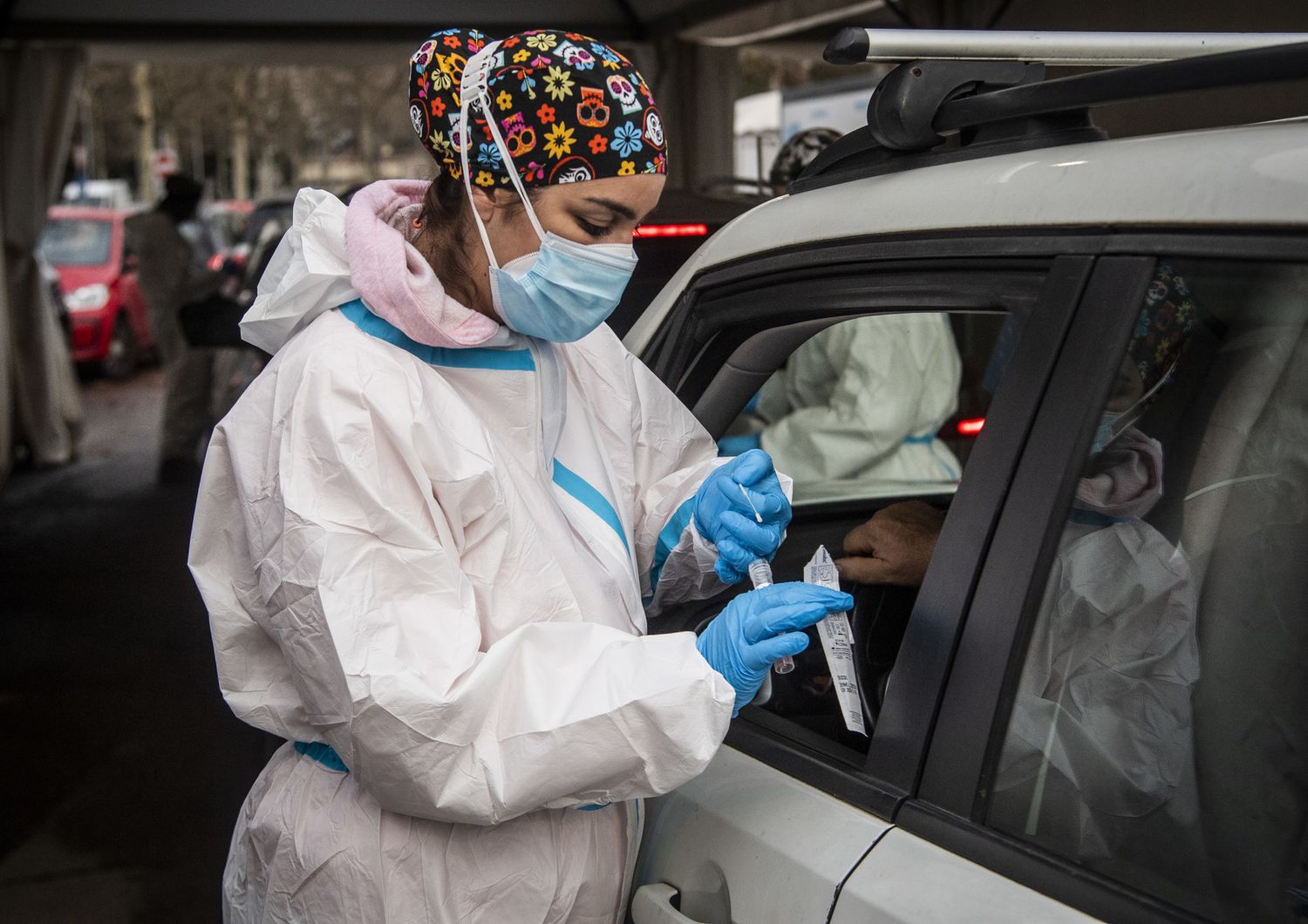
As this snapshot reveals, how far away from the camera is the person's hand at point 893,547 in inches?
73.7

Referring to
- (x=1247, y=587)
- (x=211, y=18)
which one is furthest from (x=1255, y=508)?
(x=211, y=18)

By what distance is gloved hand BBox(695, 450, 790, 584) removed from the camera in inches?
66.0

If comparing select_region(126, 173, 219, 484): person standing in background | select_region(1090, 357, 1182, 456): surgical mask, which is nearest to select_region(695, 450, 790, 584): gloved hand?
select_region(1090, 357, 1182, 456): surgical mask

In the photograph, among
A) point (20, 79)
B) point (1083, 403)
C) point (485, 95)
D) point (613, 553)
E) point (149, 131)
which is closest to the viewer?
point (1083, 403)

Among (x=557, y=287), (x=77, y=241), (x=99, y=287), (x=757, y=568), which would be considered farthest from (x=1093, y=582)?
(x=77, y=241)

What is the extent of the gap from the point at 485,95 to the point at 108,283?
1370 cm

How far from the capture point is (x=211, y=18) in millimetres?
8516

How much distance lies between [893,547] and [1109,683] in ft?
1.91

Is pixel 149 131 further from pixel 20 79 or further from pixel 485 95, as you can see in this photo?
pixel 485 95

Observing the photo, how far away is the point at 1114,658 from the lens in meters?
1.33

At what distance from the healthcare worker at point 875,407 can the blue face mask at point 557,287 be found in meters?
2.20

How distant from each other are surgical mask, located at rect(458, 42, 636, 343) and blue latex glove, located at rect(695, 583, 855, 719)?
1.44ft

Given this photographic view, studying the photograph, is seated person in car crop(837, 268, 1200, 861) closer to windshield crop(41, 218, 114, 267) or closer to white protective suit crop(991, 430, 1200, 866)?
white protective suit crop(991, 430, 1200, 866)

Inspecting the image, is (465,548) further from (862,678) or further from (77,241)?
(77,241)
